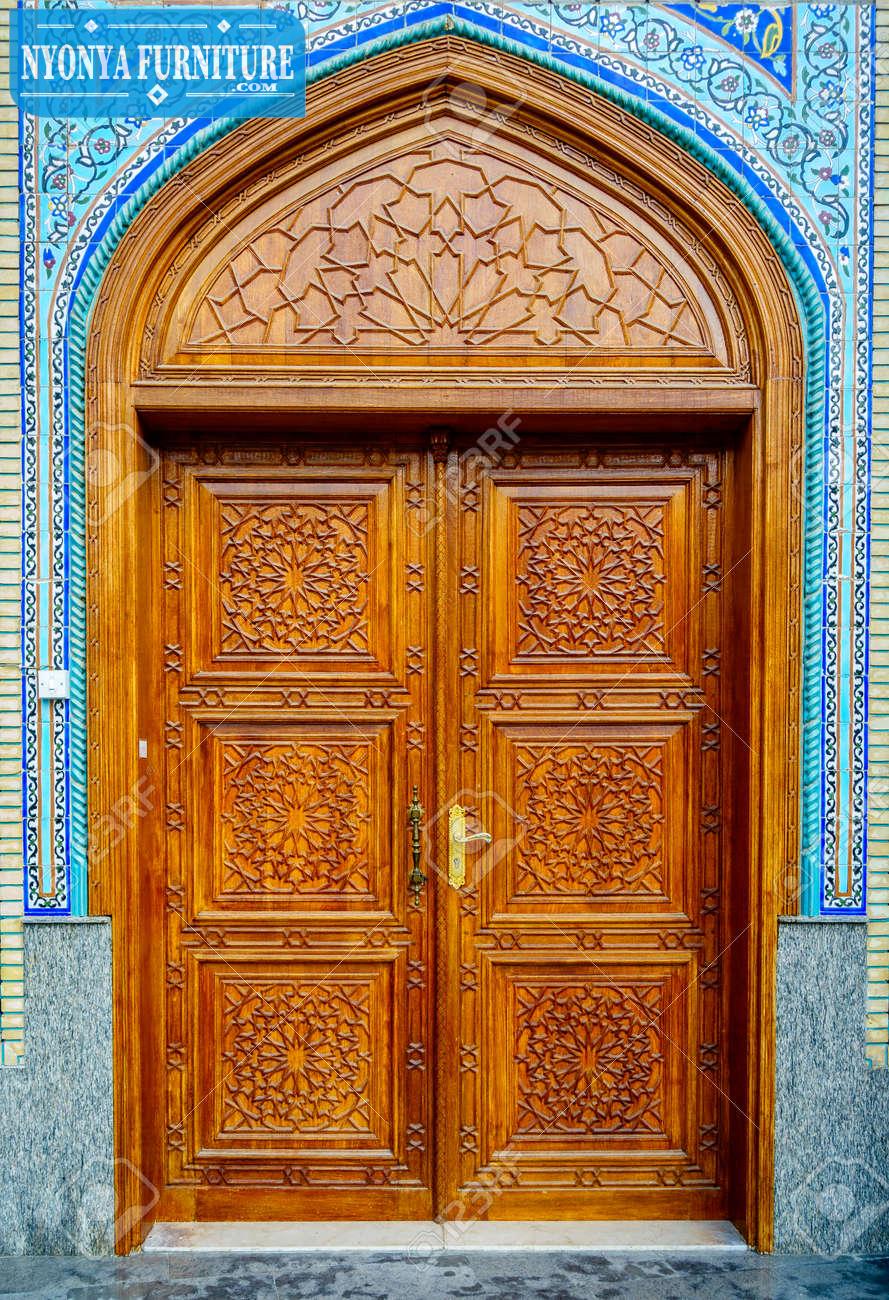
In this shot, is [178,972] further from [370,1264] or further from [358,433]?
[358,433]

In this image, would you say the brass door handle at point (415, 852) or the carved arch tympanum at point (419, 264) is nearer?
the carved arch tympanum at point (419, 264)

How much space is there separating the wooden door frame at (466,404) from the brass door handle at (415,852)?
808mm

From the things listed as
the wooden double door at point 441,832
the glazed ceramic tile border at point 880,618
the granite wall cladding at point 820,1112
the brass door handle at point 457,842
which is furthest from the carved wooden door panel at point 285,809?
the glazed ceramic tile border at point 880,618

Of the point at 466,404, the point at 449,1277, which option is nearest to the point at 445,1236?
the point at 449,1277

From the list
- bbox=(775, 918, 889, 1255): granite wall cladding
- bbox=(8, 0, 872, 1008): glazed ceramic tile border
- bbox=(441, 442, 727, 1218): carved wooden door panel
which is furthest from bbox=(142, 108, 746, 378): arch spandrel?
bbox=(775, 918, 889, 1255): granite wall cladding

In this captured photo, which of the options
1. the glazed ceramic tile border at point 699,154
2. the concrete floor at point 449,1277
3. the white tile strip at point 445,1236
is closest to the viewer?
the concrete floor at point 449,1277

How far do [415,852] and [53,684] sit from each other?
1.16 metres

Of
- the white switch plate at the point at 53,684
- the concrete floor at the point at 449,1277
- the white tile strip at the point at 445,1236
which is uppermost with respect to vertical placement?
the white switch plate at the point at 53,684

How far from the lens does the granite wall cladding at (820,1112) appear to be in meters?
3.06

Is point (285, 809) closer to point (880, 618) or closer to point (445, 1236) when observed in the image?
point (445, 1236)

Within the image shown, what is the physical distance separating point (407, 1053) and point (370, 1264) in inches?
22.4

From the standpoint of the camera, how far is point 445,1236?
10.3 feet

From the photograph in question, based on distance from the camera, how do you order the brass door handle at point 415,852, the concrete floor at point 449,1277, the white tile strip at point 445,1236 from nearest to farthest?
the concrete floor at point 449,1277 < the white tile strip at point 445,1236 < the brass door handle at point 415,852

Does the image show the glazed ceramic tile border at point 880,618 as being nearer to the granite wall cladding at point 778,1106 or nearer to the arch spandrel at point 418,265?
the granite wall cladding at point 778,1106
